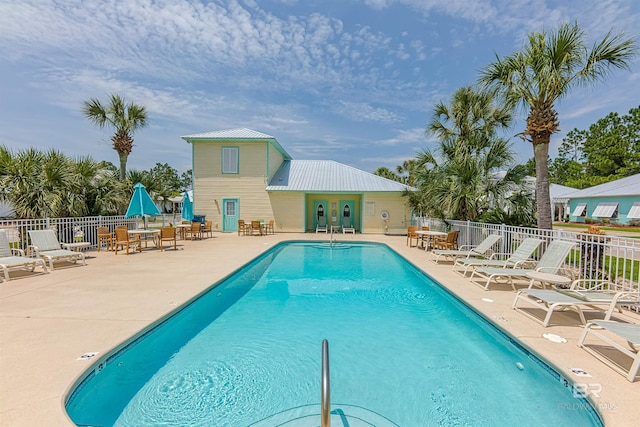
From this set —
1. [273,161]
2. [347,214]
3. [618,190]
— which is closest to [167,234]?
[273,161]

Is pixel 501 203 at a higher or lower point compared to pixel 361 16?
lower

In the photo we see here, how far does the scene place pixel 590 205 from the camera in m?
27.9

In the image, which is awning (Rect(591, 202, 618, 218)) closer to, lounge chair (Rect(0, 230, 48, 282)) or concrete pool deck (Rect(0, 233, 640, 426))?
concrete pool deck (Rect(0, 233, 640, 426))

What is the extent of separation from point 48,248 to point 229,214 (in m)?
10.8

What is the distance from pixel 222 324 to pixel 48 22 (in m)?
10.2

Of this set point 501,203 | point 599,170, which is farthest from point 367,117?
point 599,170

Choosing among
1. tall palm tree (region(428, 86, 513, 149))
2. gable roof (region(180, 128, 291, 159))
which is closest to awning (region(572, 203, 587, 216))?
tall palm tree (region(428, 86, 513, 149))

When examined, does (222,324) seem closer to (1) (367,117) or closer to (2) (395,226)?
(2) (395,226)

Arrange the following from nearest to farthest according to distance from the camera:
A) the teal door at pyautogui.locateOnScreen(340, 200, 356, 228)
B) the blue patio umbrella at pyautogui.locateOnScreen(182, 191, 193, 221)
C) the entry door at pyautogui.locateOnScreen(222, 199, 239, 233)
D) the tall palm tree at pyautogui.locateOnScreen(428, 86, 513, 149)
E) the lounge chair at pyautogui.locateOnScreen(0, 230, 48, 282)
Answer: the lounge chair at pyautogui.locateOnScreen(0, 230, 48, 282) → the tall palm tree at pyautogui.locateOnScreen(428, 86, 513, 149) → the blue patio umbrella at pyautogui.locateOnScreen(182, 191, 193, 221) → the entry door at pyautogui.locateOnScreen(222, 199, 239, 233) → the teal door at pyautogui.locateOnScreen(340, 200, 356, 228)

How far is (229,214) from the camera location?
19.1 metres

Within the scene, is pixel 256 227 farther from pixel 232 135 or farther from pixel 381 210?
pixel 381 210

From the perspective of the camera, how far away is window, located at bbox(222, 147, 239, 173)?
18.8m

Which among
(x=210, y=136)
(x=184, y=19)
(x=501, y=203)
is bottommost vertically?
(x=501, y=203)

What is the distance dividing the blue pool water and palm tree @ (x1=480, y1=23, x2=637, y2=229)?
5.81 m
